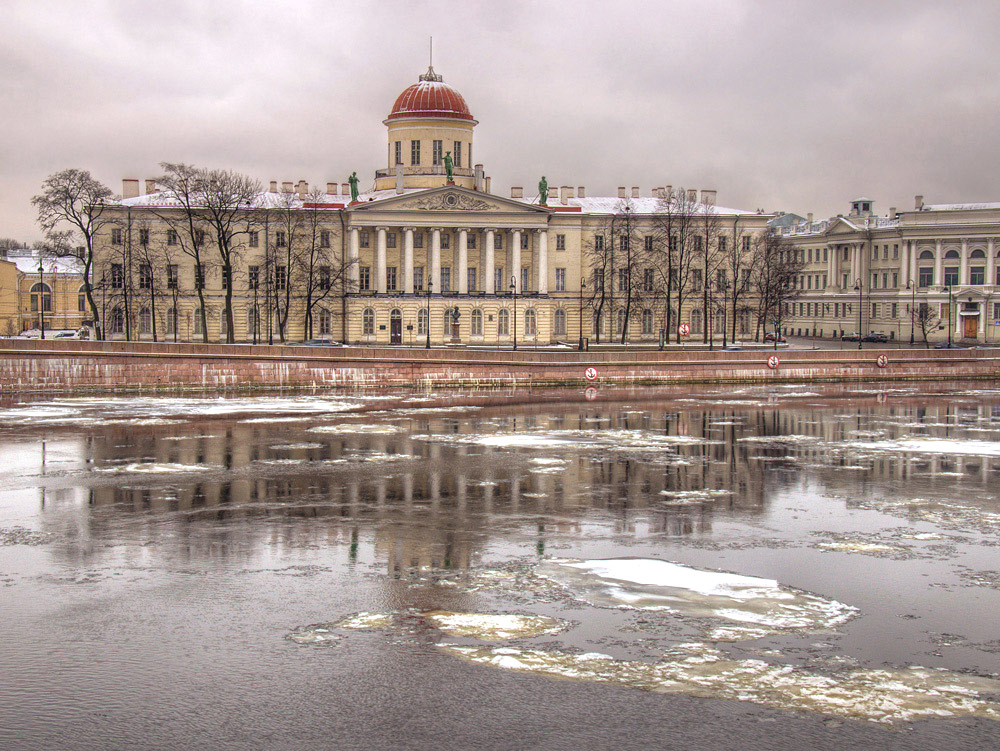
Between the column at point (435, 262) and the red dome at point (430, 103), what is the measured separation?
11.2m

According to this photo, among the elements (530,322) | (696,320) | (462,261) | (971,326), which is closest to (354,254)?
(462,261)

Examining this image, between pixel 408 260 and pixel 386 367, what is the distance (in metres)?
31.5

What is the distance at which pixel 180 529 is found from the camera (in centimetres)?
2105

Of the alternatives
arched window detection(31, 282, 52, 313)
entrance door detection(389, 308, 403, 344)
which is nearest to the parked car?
entrance door detection(389, 308, 403, 344)

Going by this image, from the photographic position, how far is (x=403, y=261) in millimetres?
86125

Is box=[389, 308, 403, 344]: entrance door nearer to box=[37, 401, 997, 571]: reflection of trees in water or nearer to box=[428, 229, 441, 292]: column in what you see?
box=[428, 229, 441, 292]: column

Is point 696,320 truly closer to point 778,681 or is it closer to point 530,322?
point 530,322

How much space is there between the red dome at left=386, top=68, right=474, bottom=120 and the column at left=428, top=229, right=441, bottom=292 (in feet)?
36.7

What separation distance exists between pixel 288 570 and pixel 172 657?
4.32 meters

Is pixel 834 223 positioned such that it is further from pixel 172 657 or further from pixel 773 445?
pixel 172 657

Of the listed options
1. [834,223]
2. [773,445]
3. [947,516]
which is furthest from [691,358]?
[834,223]

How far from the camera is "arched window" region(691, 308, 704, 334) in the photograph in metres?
91.4

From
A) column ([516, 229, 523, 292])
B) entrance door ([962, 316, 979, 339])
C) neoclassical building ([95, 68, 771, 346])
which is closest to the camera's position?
neoclassical building ([95, 68, 771, 346])

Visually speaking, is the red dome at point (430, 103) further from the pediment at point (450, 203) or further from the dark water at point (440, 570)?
the dark water at point (440, 570)
